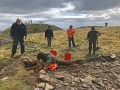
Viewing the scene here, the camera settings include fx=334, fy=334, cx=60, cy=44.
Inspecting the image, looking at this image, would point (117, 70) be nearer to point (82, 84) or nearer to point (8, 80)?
point (82, 84)

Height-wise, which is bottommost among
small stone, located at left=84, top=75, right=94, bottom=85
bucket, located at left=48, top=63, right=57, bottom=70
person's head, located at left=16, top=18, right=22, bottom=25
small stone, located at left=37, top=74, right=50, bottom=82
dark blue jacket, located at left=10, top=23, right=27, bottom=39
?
small stone, located at left=84, top=75, right=94, bottom=85

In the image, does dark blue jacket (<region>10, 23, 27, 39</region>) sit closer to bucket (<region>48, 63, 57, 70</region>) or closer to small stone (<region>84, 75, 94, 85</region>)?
bucket (<region>48, 63, 57, 70</region>)

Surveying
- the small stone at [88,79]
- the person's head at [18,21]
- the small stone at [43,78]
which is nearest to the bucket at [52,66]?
the small stone at [43,78]

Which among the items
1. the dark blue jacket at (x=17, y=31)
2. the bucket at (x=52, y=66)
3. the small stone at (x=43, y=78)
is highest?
the dark blue jacket at (x=17, y=31)

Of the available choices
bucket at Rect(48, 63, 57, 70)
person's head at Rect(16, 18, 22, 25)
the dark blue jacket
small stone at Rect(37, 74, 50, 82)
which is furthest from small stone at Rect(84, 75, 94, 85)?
person's head at Rect(16, 18, 22, 25)

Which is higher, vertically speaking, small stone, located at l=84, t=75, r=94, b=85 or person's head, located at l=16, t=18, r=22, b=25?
person's head, located at l=16, t=18, r=22, b=25

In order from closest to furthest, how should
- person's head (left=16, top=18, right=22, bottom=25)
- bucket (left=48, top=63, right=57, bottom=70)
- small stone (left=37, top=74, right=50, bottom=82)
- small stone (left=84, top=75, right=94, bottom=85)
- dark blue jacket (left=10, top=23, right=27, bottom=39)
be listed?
small stone (left=37, top=74, right=50, bottom=82) → small stone (left=84, top=75, right=94, bottom=85) → bucket (left=48, top=63, right=57, bottom=70) → person's head (left=16, top=18, right=22, bottom=25) → dark blue jacket (left=10, top=23, right=27, bottom=39)

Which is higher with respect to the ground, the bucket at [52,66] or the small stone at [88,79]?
the bucket at [52,66]

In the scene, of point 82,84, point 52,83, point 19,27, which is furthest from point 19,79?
point 19,27

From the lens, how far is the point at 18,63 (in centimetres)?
2269

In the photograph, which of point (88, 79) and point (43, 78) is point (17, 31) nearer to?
point (43, 78)

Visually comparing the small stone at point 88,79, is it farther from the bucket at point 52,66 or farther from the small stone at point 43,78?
the small stone at point 43,78

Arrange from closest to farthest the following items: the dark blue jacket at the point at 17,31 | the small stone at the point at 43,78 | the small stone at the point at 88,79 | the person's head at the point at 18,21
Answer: the small stone at the point at 43,78 < the small stone at the point at 88,79 < the person's head at the point at 18,21 < the dark blue jacket at the point at 17,31

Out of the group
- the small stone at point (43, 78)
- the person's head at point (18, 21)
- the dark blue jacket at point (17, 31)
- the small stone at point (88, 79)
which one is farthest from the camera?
the dark blue jacket at point (17, 31)
